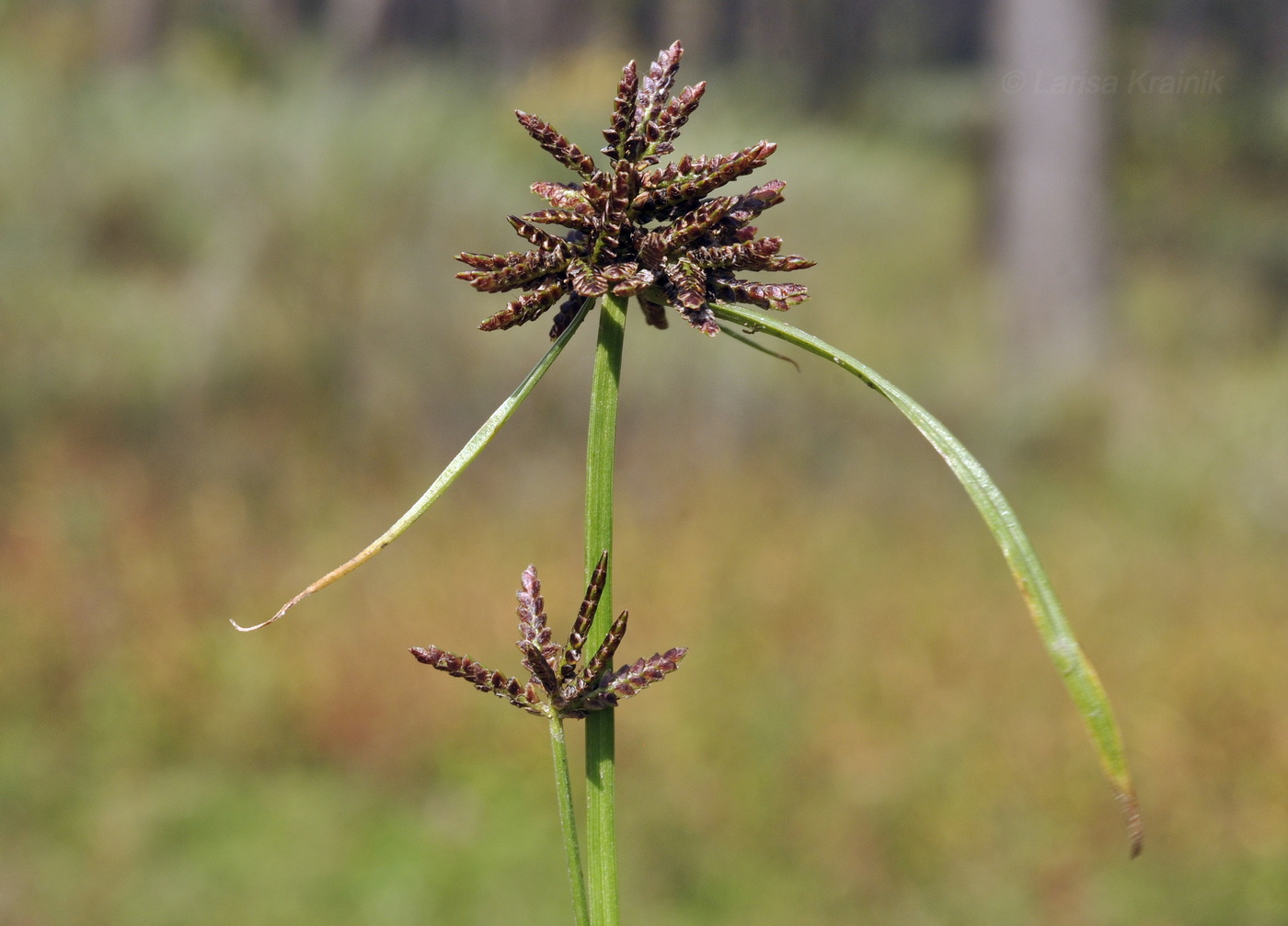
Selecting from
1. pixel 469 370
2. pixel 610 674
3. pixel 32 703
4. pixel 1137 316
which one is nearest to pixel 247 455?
pixel 469 370

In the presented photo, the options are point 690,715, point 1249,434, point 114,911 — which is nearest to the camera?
point 114,911

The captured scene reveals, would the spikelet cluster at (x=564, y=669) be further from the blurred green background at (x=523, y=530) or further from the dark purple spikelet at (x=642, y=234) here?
the blurred green background at (x=523, y=530)

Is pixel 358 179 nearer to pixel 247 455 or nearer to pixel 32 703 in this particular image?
pixel 247 455

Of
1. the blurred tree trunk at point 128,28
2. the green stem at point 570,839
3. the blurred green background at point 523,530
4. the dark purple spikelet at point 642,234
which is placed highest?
the blurred tree trunk at point 128,28

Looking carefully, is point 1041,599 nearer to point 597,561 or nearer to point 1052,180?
point 597,561

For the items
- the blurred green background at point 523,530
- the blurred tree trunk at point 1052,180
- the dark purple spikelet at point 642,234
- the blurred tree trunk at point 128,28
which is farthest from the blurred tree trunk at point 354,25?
the dark purple spikelet at point 642,234

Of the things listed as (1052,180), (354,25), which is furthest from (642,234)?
(1052,180)

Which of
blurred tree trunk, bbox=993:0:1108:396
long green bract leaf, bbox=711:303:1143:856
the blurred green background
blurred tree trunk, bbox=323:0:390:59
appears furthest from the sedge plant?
blurred tree trunk, bbox=993:0:1108:396

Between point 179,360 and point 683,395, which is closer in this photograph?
point 179,360

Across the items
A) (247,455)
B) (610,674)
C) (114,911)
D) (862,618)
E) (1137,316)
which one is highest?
(1137,316)
